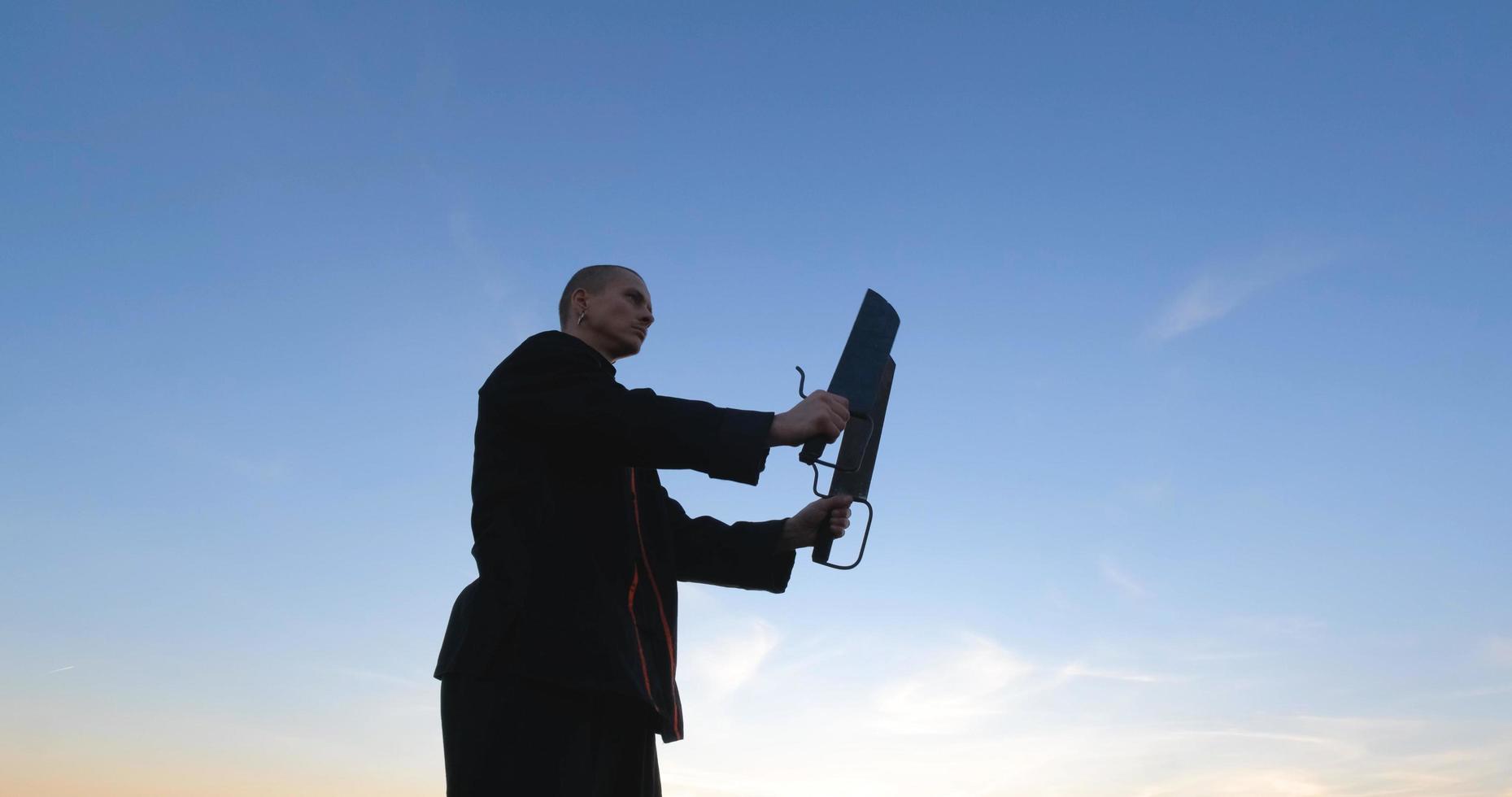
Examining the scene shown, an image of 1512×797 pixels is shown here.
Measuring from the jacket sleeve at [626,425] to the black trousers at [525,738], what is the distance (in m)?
0.92

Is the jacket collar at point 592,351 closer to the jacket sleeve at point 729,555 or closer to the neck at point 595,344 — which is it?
the neck at point 595,344

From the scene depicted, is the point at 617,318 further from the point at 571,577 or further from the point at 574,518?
the point at 571,577

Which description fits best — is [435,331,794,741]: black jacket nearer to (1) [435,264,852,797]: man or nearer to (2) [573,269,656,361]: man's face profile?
(1) [435,264,852,797]: man

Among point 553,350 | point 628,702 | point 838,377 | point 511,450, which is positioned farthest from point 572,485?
point 838,377

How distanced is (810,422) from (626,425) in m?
0.71

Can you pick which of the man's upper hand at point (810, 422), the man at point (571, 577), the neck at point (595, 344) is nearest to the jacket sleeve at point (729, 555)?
the man at point (571, 577)

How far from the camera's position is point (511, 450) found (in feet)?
15.2

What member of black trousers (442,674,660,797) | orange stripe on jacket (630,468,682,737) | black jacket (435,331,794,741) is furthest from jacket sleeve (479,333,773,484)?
black trousers (442,674,660,797)

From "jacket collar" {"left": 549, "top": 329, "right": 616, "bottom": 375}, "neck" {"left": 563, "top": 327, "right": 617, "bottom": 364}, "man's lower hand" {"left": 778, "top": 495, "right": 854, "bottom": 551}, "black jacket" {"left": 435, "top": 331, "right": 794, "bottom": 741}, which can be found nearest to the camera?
"black jacket" {"left": 435, "top": 331, "right": 794, "bottom": 741}

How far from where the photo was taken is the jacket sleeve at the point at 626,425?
4.49 metres

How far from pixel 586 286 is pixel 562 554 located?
4.71 ft

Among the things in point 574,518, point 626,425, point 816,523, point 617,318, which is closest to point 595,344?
point 617,318

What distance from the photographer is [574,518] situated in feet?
14.9

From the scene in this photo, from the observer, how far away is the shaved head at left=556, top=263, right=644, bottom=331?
5320mm
